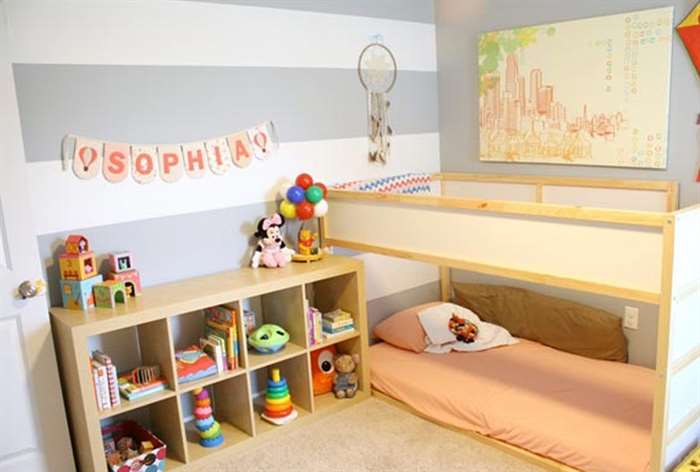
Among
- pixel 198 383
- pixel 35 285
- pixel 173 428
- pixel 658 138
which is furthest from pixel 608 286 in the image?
pixel 35 285

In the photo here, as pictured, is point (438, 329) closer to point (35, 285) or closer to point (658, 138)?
point (658, 138)

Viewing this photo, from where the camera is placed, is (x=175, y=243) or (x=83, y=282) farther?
(x=175, y=243)

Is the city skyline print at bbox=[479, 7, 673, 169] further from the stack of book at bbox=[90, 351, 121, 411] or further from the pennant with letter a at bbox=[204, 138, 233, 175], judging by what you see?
the stack of book at bbox=[90, 351, 121, 411]

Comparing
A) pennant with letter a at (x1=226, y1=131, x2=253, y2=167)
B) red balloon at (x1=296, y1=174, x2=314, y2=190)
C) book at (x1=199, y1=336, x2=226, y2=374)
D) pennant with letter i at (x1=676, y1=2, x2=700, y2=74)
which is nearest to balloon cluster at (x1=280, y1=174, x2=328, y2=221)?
red balloon at (x1=296, y1=174, x2=314, y2=190)

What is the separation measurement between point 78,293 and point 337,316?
1.16 m

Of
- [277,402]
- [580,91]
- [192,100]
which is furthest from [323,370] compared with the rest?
[580,91]

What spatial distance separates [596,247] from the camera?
2.01 m

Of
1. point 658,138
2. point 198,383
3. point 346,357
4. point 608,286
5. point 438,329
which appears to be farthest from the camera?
point 438,329

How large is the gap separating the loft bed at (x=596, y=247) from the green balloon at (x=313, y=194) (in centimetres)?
11

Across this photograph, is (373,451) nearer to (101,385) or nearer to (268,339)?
(268,339)

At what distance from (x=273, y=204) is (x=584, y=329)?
1.69 metres

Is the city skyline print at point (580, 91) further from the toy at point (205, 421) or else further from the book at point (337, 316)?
the toy at point (205, 421)

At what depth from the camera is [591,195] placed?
9.93ft

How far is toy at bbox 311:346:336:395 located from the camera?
9.73ft
